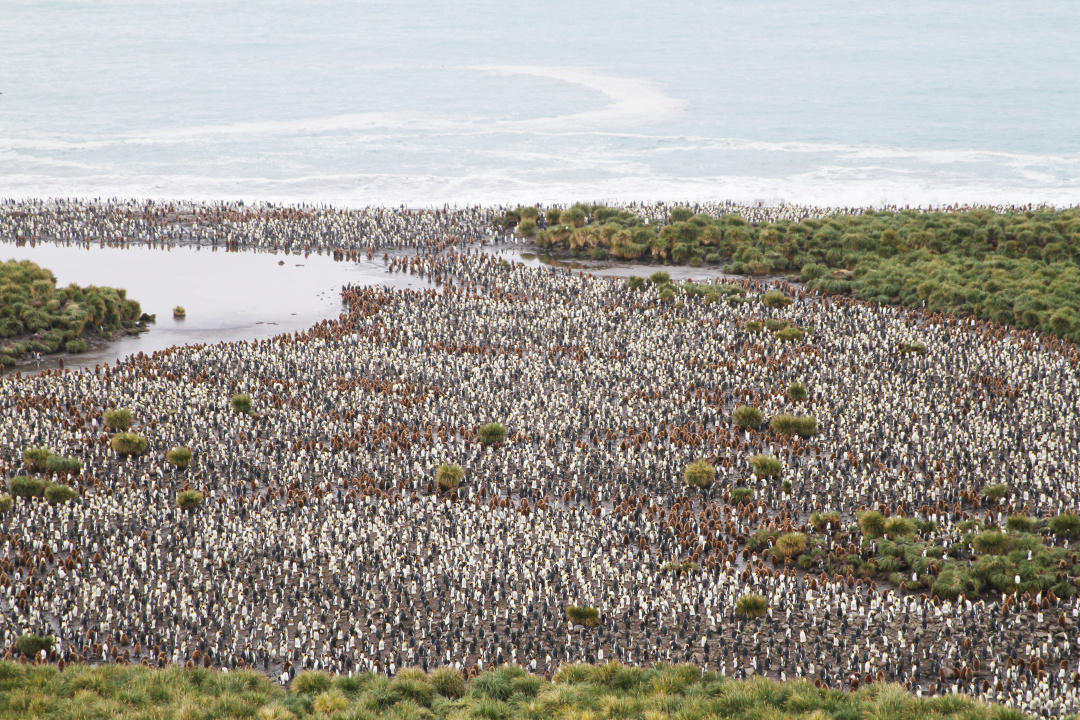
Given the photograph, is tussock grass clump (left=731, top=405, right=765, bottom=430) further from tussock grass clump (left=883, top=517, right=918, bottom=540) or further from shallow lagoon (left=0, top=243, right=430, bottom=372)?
shallow lagoon (left=0, top=243, right=430, bottom=372)

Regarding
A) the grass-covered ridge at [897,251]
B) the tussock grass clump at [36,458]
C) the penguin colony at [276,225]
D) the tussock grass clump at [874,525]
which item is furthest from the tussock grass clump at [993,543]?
the penguin colony at [276,225]

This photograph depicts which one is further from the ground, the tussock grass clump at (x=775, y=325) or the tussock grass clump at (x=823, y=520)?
the tussock grass clump at (x=775, y=325)

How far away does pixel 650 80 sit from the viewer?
161m

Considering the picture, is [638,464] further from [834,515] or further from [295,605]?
[295,605]

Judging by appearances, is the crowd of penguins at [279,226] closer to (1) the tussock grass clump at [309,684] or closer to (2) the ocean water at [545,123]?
(2) the ocean water at [545,123]

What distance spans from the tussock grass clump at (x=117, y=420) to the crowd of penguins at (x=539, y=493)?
1.87 ft

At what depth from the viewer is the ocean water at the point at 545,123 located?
86.0 metres

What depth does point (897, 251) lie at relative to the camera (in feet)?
156

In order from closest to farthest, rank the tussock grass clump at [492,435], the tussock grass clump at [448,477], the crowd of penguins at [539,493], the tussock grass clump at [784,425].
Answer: the crowd of penguins at [539,493], the tussock grass clump at [448,477], the tussock grass clump at [492,435], the tussock grass clump at [784,425]

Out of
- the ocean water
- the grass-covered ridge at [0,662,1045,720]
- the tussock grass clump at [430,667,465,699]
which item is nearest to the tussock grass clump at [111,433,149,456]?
the grass-covered ridge at [0,662,1045,720]

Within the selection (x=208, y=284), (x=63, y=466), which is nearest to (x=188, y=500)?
(x=63, y=466)

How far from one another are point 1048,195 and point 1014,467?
2678 inches

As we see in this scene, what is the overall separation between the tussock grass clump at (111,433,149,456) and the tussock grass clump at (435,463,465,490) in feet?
27.3

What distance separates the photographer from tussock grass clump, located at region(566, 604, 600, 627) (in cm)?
1750
